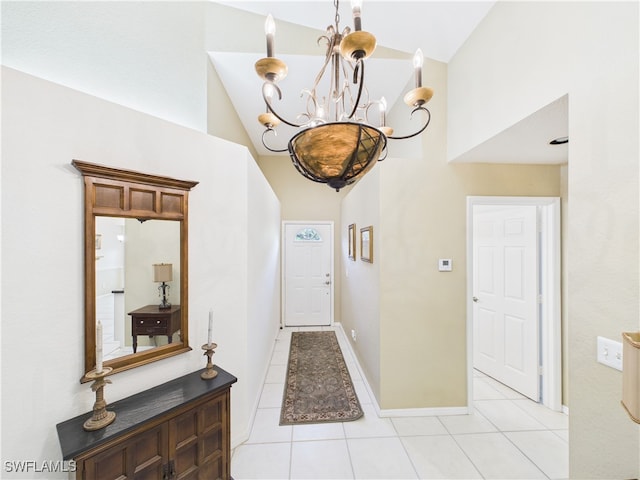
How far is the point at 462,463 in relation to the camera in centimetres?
185

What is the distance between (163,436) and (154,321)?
2.03ft

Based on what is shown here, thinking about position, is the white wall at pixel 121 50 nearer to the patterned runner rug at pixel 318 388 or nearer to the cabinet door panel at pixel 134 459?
the cabinet door panel at pixel 134 459

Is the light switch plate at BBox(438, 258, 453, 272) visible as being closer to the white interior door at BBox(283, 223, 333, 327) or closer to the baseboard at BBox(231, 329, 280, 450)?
the baseboard at BBox(231, 329, 280, 450)

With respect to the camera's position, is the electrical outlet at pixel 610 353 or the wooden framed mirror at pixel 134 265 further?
the wooden framed mirror at pixel 134 265

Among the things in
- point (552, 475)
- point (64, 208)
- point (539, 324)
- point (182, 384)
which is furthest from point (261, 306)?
point (539, 324)

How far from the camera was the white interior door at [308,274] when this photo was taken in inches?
192

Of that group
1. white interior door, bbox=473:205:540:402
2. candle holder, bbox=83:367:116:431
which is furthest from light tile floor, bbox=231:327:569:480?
candle holder, bbox=83:367:116:431

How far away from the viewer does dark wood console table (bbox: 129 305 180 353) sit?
1.51 m

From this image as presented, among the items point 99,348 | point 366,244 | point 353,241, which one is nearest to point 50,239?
point 99,348

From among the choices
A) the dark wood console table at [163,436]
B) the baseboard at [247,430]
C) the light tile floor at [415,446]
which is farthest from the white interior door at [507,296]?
the dark wood console table at [163,436]

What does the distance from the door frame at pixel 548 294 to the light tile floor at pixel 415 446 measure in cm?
24

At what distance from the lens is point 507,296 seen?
110 inches

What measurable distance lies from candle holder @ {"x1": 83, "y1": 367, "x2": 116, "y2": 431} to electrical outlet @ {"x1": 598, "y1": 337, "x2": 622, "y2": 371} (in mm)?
2289

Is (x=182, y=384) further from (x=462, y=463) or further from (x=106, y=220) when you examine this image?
(x=462, y=463)
